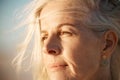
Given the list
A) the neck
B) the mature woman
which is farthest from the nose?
the neck

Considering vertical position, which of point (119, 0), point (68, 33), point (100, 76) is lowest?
point (100, 76)

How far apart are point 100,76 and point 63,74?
5.3 inches

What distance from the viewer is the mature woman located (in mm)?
902

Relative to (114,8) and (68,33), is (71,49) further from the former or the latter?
(114,8)

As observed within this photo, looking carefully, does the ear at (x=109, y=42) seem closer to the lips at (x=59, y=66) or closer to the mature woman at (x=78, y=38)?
the mature woman at (x=78, y=38)

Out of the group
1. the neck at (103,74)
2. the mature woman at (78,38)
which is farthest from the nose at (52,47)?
the neck at (103,74)

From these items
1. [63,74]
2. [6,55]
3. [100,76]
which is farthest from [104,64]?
[6,55]

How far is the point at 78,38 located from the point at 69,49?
0.04m

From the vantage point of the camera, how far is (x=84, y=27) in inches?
36.4

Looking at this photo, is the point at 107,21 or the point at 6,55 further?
the point at 6,55

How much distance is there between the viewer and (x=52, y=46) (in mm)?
898

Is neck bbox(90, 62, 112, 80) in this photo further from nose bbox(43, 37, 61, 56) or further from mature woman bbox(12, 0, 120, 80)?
nose bbox(43, 37, 61, 56)

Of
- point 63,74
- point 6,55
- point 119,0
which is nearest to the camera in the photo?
point 63,74

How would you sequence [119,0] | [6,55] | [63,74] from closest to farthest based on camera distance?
[63,74] < [119,0] < [6,55]
